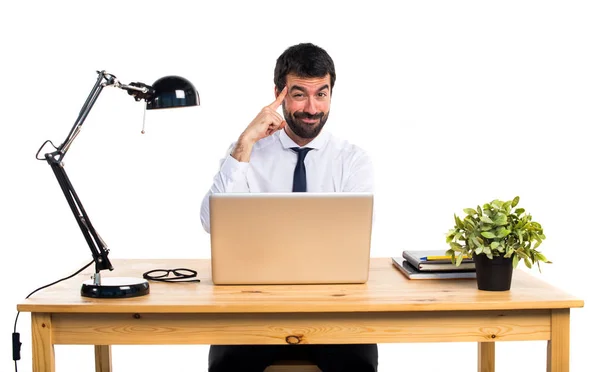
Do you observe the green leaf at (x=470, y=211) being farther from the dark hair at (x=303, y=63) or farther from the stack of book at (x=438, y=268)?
the dark hair at (x=303, y=63)

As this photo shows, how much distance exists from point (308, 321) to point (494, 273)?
647 millimetres

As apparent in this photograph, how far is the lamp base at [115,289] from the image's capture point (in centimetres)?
244

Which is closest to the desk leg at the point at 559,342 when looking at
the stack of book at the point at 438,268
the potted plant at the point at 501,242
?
the potted plant at the point at 501,242

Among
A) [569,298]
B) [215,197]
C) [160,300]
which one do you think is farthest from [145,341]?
[569,298]

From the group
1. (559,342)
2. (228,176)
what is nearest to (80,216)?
(228,176)

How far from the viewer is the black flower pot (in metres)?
2.52

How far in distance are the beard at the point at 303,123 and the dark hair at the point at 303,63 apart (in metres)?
0.14

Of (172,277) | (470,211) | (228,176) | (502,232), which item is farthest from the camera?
(228,176)

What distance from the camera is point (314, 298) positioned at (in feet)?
7.92

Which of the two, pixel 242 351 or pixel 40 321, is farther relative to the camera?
pixel 242 351

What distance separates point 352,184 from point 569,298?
135cm

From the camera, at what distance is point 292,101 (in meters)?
3.50

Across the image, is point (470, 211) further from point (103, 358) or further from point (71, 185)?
point (103, 358)

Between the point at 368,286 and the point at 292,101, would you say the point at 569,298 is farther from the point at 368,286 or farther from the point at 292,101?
the point at 292,101
